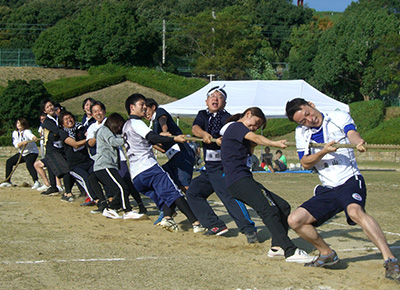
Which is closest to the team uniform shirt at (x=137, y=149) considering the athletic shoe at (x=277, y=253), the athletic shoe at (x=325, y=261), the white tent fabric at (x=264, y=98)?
the athletic shoe at (x=277, y=253)

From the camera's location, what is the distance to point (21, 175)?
56.9 feet

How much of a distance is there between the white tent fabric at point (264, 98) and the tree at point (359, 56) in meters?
25.0

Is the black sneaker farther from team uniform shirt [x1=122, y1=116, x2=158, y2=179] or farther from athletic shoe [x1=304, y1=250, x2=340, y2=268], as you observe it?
athletic shoe [x1=304, y1=250, x2=340, y2=268]

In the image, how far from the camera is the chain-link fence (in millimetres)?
58844

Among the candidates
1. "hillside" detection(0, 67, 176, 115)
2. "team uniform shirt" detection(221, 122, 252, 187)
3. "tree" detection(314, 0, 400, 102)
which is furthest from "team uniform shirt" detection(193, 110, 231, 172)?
"tree" detection(314, 0, 400, 102)

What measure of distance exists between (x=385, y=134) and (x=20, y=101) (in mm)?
24508

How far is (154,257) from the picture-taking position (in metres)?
5.86

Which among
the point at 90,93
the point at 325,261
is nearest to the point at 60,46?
the point at 90,93

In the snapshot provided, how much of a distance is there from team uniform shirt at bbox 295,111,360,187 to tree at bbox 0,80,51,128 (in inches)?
1226

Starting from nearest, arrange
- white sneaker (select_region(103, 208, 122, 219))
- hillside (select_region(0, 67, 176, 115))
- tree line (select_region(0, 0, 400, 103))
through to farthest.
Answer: white sneaker (select_region(103, 208, 122, 219))
hillside (select_region(0, 67, 176, 115))
tree line (select_region(0, 0, 400, 103))

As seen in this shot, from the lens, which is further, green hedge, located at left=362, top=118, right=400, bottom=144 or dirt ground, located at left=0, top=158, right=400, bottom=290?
green hedge, located at left=362, top=118, right=400, bottom=144

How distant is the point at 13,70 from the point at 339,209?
5167 centimetres

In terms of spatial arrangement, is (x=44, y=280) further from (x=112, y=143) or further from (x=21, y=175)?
(x=21, y=175)

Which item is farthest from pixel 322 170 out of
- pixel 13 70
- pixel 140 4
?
pixel 140 4
